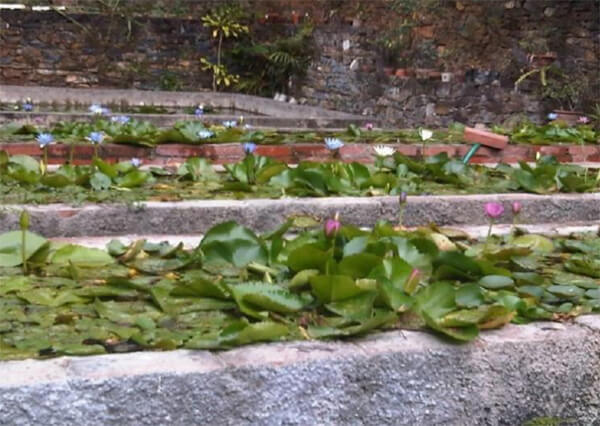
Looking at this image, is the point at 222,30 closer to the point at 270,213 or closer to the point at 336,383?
the point at 270,213

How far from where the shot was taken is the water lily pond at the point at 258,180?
296cm

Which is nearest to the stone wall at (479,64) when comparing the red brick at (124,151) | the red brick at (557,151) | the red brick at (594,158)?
the red brick at (594,158)

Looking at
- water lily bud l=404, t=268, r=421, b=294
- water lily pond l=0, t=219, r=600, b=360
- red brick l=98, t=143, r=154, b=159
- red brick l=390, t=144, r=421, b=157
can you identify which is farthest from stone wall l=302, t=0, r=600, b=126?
water lily bud l=404, t=268, r=421, b=294

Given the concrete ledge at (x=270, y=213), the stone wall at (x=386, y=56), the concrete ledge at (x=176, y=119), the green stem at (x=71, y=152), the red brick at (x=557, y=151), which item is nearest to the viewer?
the concrete ledge at (x=270, y=213)

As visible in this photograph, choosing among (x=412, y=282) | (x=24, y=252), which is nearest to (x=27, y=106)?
(x=24, y=252)

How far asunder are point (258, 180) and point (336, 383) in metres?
1.69

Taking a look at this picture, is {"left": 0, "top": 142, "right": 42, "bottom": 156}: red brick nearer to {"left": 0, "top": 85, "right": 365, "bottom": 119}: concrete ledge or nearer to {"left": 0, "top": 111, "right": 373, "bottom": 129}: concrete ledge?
{"left": 0, "top": 111, "right": 373, "bottom": 129}: concrete ledge

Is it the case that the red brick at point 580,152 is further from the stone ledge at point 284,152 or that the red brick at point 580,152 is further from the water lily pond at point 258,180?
the water lily pond at point 258,180

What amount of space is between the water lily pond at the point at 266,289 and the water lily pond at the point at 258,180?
2.16 ft

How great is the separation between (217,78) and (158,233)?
8902mm

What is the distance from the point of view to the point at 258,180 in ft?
10.6

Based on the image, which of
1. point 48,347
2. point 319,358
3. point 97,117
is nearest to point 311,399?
point 319,358

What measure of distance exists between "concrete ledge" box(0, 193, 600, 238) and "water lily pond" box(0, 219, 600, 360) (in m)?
0.35

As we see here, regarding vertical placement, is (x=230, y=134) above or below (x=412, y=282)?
below
